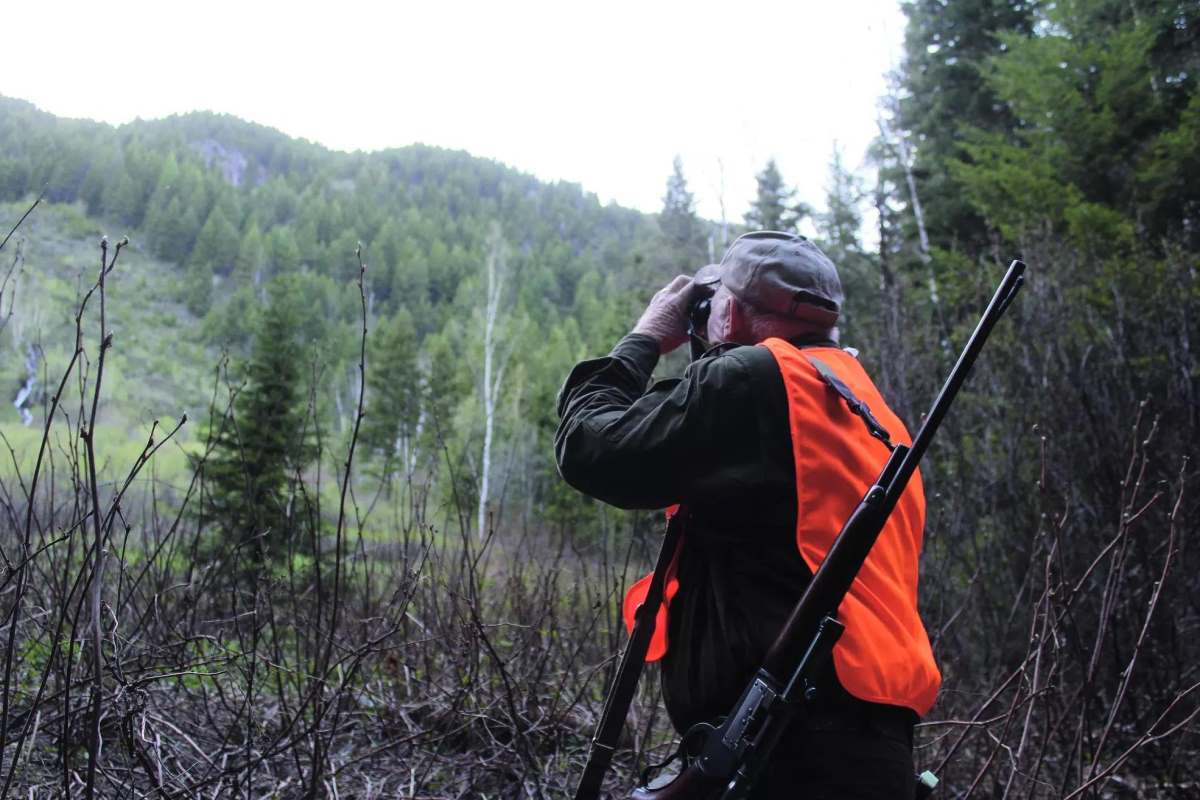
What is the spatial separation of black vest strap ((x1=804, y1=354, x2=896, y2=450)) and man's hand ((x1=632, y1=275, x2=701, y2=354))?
464 millimetres

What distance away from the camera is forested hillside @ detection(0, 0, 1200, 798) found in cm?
238

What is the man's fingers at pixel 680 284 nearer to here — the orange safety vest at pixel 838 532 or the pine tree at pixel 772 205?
the orange safety vest at pixel 838 532

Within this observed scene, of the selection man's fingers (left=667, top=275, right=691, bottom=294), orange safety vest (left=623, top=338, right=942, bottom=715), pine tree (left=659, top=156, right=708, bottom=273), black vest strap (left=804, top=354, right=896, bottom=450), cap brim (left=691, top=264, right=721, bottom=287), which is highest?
pine tree (left=659, top=156, right=708, bottom=273)

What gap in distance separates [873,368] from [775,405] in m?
7.88

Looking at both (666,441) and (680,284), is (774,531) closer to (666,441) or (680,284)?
(666,441)

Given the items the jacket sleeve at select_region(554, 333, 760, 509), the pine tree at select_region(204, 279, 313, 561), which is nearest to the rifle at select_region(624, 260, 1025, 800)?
the jacket sleeve at select_region(554, 333, 760, 509)

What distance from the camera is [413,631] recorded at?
14.2 feet

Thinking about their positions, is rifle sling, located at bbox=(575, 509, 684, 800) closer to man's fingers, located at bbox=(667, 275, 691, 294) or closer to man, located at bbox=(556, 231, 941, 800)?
man, located at bbox=(556, 231, 941, 800)

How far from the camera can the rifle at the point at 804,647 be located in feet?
4.91

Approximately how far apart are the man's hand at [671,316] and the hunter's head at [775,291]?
0.38ft

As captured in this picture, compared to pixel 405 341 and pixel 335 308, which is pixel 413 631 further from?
pixel 335 308

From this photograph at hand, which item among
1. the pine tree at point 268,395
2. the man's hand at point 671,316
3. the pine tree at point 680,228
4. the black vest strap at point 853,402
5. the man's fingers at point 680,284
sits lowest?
the pine tree at point 268,395

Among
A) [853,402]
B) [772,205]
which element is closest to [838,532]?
[853,402]

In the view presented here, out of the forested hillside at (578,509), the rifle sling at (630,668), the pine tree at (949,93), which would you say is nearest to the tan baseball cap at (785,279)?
the rifle sling at (630,668)
